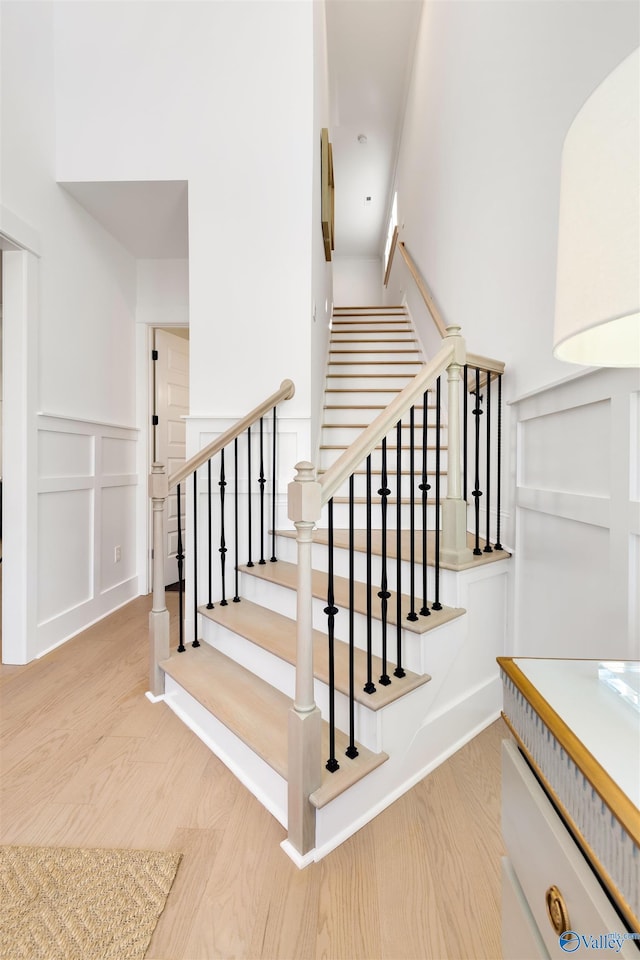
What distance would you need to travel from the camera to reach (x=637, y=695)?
66 cm

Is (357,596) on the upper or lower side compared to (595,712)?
lower

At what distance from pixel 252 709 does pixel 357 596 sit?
57cm

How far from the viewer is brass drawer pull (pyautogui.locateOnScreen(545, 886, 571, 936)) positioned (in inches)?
22.0

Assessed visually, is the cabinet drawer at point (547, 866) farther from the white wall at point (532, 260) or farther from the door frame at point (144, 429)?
the door frame at point (144, 429)

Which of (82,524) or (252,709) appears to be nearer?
(252,709)

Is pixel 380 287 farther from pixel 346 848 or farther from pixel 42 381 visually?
pixel 346 848

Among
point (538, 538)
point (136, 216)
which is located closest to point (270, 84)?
point (136, 216)

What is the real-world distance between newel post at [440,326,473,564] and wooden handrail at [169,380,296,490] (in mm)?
953

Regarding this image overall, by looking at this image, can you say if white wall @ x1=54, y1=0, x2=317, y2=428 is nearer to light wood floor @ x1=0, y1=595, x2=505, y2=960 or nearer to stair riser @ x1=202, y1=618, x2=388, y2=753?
stair riser @ x1=202, y1=618, x2=388, y2=753

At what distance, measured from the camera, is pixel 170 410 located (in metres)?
3.98

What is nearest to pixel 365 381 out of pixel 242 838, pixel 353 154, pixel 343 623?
pixel 343 623

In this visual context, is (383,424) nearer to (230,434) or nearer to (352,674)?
(352,674)

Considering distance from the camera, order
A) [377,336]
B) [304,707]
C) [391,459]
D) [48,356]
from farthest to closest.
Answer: [377,336] < [391,459] < [48,356] < [304,707]

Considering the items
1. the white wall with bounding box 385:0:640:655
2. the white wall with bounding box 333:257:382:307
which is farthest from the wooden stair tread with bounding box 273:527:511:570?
the white wall with bounding box 333:257:382:307
